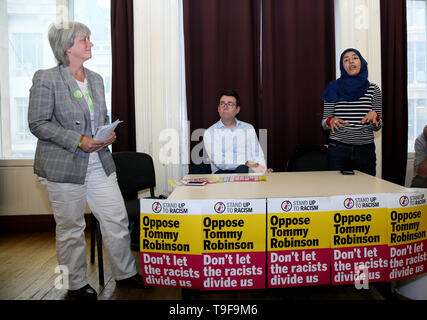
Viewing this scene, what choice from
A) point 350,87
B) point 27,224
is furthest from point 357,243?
point 27,224

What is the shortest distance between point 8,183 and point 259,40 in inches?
118

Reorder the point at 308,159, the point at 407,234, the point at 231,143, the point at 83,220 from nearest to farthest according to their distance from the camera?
the point at 407,234
the point at 83,220
the point at 231,143
the point at 308,159

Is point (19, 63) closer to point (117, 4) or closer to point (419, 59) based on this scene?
point (117, 4)

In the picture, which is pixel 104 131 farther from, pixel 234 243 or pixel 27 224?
pixel 27 224

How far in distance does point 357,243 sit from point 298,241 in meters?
0.30

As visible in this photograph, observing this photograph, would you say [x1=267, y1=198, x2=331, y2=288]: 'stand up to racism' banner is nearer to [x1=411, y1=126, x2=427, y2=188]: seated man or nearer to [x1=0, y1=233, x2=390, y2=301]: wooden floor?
[x1=0, y1=233, x2=390, y2=301]: wooden floor

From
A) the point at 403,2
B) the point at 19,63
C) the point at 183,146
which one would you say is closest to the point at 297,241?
the point at 183,146

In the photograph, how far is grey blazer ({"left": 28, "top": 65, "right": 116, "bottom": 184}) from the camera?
1910 mm

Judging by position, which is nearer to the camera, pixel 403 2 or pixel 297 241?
pixel 297 241

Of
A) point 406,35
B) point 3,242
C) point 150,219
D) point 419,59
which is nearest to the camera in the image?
point 150,219

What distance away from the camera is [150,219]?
167cm

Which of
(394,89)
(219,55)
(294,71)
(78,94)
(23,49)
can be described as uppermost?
(23,49)

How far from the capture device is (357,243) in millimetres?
1698

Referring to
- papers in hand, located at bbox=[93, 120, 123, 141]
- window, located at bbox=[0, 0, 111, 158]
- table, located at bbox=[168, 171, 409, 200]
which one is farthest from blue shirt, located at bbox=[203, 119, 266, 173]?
window, located at bbox=[0, 0, 111, 158]
